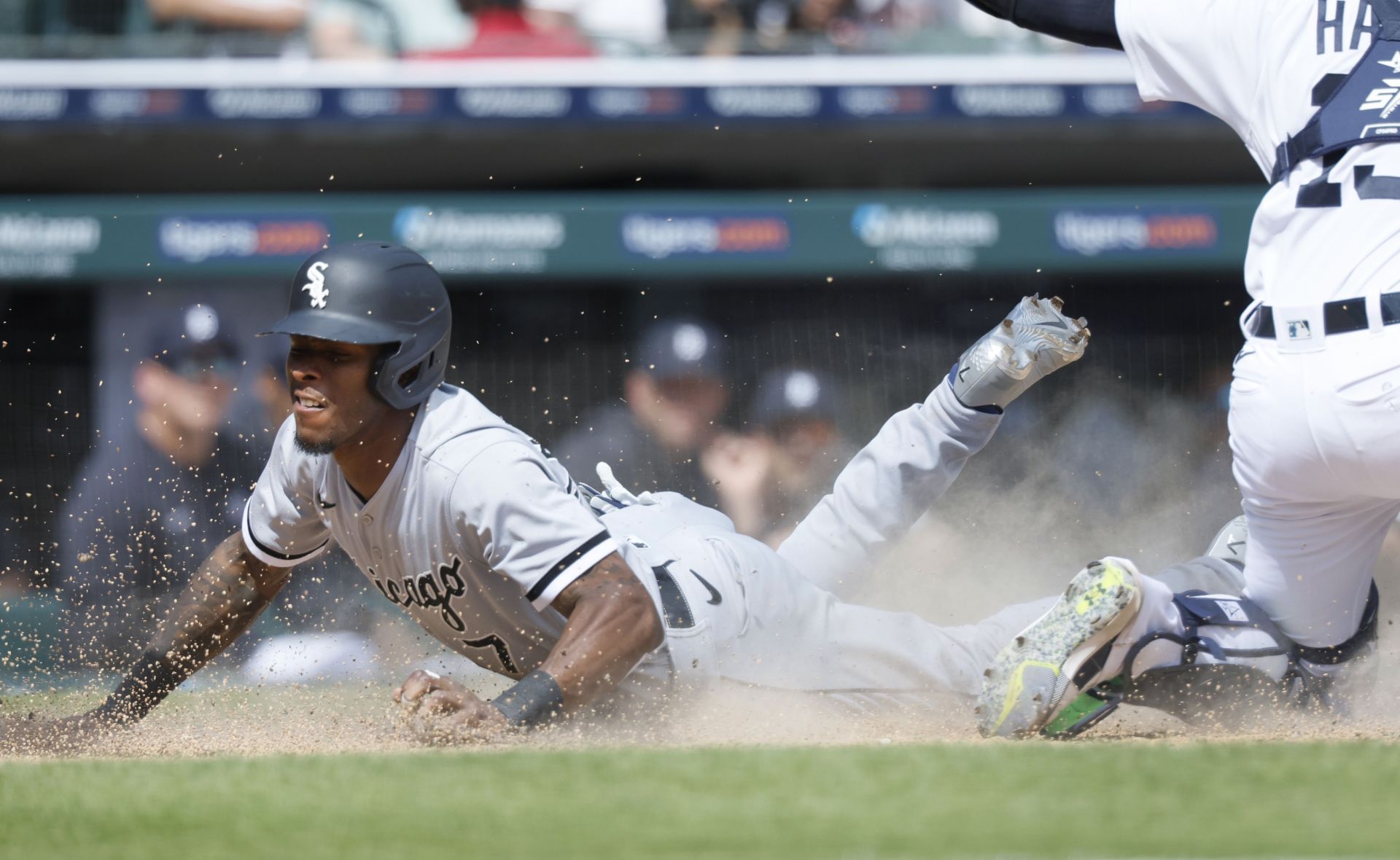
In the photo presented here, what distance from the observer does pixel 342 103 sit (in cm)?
848

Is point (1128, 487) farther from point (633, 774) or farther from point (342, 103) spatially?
point (342, 103)

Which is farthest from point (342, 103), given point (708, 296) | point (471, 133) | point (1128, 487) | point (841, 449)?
point (1128, 487)

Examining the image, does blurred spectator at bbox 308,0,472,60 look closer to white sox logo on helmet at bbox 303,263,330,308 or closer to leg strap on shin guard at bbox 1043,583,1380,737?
white sox logo on helmet at bbox 303,263,330,308

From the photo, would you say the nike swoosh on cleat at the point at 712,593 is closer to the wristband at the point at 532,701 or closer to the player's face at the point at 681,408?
the wristband at the point at 532,701

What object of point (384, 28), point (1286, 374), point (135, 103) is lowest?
point (135, 103)

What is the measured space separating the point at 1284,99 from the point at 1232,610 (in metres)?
1.08

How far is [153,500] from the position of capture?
5.99m

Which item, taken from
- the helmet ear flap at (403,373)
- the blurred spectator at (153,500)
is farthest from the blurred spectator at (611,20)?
the helmet ear flap at (403,373)

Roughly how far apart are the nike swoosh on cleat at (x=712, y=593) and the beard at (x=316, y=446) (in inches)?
35.9

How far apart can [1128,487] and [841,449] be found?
1.05 metres

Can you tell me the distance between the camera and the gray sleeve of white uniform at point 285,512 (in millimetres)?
3564

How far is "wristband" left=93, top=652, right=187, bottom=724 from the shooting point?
3670 mm

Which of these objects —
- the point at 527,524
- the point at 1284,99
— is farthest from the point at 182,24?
the point at 1284,99

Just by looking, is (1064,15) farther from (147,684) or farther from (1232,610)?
(147,684)
